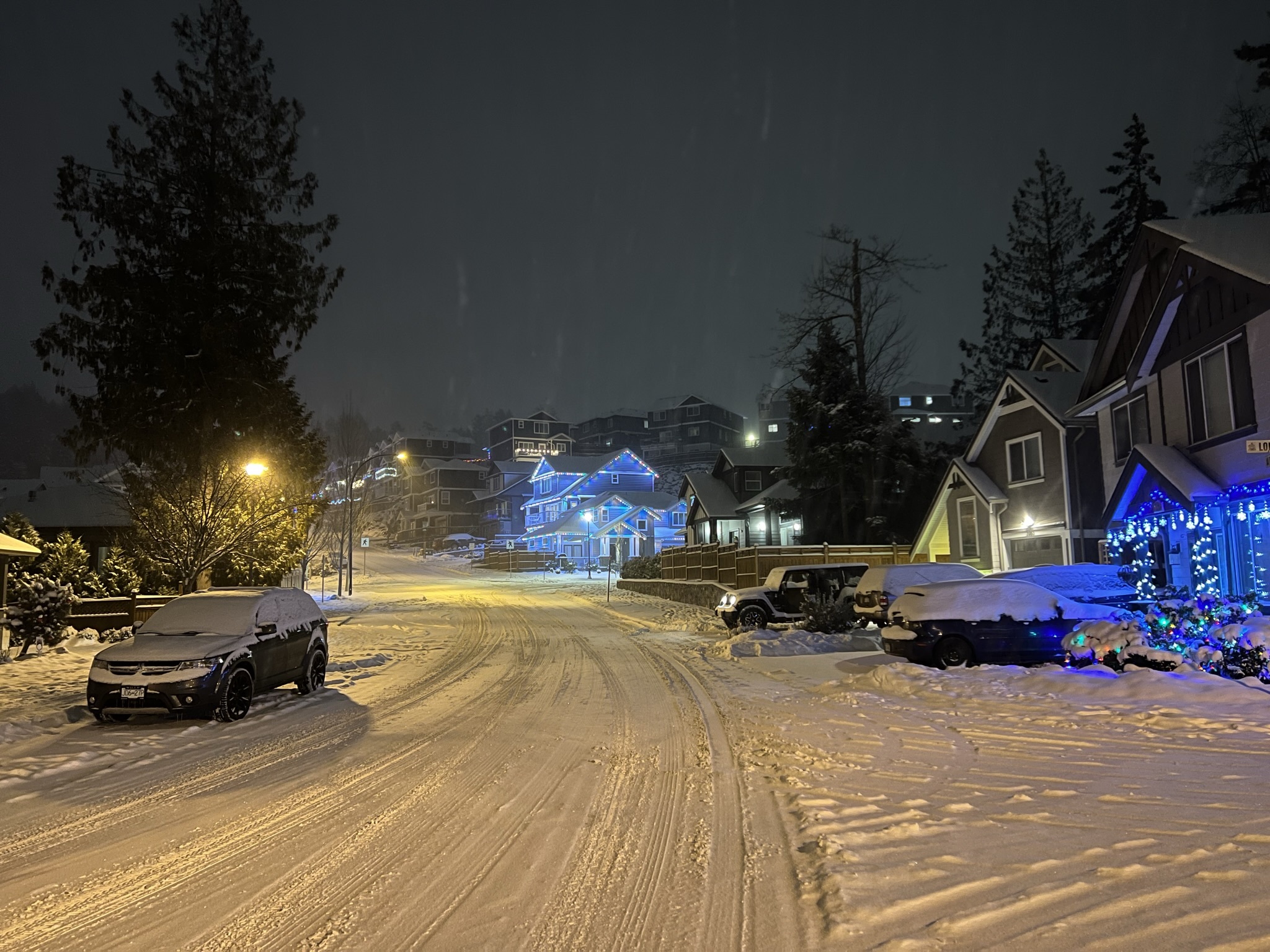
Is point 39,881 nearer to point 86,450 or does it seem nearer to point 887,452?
point 86,450

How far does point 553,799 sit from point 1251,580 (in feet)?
51.4

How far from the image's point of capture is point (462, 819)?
5973 mm

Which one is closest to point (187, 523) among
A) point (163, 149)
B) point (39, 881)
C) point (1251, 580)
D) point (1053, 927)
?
point (163, 149)

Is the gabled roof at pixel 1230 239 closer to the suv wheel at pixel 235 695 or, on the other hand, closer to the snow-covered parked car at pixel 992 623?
the snow-covered parked car at pixel 992 623

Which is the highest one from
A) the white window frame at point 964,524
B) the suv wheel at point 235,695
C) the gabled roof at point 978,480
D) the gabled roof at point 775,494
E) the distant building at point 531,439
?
the distant building at point 531,439

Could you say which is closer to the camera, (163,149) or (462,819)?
(462,819)

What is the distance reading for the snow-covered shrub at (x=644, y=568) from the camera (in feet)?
131

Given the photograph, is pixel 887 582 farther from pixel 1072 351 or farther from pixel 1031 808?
pixel 1072 351

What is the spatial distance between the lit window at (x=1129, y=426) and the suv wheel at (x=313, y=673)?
17.4 m

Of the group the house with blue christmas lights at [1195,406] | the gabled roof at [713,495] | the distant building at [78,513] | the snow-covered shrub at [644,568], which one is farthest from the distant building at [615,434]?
the house with blue christmas lights at [1195,406]

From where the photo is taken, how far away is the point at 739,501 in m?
52.1

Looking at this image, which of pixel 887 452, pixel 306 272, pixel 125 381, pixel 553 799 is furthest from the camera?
pixel 887 452

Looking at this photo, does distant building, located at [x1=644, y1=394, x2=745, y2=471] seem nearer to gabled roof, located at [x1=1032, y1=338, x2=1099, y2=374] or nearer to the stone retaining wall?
the stone retaining wall

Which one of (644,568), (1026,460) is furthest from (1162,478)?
(644,568)
